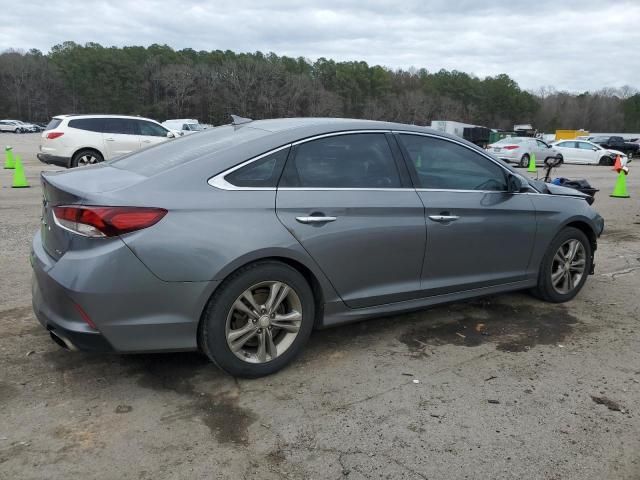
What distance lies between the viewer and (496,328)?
4.43 meters

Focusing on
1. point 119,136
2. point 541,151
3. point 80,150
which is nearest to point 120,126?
point 119,136

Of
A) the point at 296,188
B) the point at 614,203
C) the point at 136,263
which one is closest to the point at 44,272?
the point at 136,263

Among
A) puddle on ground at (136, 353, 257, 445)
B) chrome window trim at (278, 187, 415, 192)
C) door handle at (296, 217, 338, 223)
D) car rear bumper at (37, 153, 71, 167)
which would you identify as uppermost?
chrome window trim at (278, 187, 415, 192)

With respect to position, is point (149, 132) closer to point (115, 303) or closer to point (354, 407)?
point (115, 303)

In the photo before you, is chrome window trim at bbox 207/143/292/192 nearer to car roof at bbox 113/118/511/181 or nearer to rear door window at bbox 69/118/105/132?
car roof at bbox 113/118/511/181

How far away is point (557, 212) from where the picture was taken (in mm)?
4809

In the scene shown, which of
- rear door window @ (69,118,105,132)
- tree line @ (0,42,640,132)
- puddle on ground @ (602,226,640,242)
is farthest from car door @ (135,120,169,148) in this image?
tree line @ (0,42,640,132)

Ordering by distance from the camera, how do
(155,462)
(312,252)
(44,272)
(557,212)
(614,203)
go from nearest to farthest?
(155,462) → (44,272) → (312,252) → (557,212) → (614,203)

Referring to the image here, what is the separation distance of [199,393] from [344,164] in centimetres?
172

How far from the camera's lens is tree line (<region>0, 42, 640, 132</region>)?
101 metres

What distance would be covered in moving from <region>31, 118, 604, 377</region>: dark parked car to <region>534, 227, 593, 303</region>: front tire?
414 millimetres

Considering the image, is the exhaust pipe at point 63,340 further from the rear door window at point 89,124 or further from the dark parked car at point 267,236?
the rear door window at point 89,124

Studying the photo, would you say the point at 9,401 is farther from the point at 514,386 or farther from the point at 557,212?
the point at 557,212

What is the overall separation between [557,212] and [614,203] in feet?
30.9
